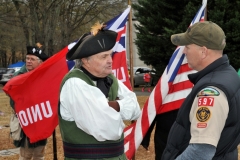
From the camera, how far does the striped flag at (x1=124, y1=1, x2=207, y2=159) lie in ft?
12.3

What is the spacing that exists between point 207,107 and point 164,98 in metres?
1.98

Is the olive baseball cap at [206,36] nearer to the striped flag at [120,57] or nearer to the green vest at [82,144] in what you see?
the green vest at [82,144]

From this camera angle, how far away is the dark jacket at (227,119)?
1931 mm

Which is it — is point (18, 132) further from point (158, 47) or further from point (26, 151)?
point (158, 47)

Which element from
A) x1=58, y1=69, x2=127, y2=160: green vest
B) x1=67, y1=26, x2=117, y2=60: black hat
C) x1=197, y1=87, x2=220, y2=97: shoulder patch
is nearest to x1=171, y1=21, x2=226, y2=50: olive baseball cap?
x1=197, y1=87, x2=220, y2=97: shoulder patch

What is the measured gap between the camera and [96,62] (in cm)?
247

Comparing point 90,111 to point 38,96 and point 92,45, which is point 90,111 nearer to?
point 92,45

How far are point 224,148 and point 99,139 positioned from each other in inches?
30.6

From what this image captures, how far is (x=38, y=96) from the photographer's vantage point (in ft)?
14.5

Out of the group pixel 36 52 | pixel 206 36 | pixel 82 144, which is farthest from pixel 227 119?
pixel 36 52

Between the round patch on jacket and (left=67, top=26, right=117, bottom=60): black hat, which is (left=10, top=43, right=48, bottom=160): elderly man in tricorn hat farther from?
the round patch on jacket

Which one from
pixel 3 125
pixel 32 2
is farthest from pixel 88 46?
pixel 32 2

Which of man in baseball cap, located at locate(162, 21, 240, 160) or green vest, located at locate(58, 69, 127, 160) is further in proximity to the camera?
green vest, located at locate(58, 69, 127, 160)

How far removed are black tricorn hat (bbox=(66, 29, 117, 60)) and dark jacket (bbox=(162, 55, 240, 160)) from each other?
0.68m
